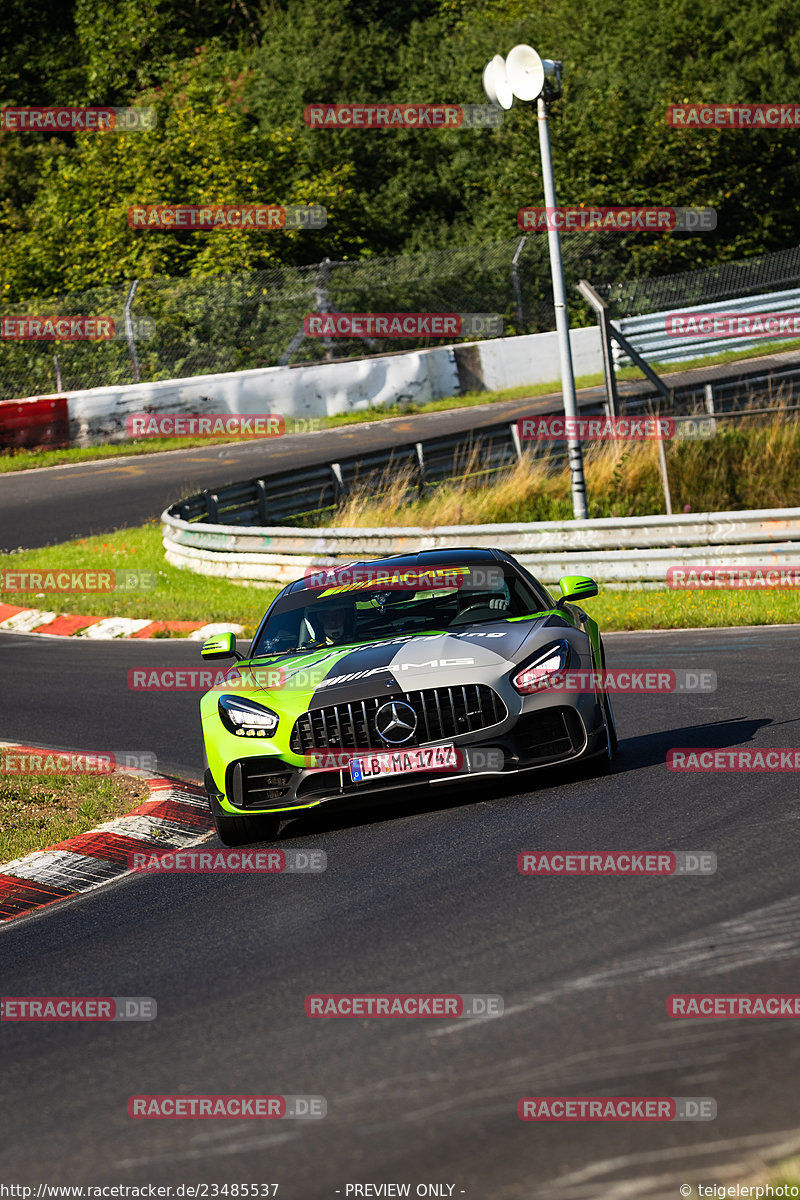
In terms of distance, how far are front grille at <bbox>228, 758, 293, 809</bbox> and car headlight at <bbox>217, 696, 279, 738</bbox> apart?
0.48ft

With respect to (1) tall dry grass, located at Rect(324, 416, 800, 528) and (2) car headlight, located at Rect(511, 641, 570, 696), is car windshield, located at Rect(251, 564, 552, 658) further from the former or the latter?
(1) tall dry grass, located at Rect(324, 416, 800, 528)

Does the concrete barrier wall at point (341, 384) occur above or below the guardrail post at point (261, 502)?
above

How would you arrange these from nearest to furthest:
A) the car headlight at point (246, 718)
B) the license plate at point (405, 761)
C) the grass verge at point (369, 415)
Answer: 1. the license plate at point (405, 761)
2. the car headlight at point (246, 718)
3. the grass verge at point (369, 415)

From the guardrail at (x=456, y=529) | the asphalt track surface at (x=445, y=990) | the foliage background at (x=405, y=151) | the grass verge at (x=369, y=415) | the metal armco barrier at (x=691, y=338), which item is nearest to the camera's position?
the asphalt track surface at (x=445, y=990)

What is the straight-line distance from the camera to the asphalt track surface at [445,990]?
335 cm

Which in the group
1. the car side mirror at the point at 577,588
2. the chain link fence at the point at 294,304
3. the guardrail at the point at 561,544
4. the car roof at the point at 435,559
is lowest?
the guardrail at the point at 561,544

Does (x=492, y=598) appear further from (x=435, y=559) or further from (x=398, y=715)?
(x=398, y=715)

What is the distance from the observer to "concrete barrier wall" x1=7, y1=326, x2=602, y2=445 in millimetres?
29688

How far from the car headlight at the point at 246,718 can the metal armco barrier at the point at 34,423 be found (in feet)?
75.9

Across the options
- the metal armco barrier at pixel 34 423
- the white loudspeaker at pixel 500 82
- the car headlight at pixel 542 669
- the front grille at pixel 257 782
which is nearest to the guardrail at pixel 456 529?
the white loudspeaker at pixel 500 82

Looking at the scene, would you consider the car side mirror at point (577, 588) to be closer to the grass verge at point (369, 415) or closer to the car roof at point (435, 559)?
the car roof at point (435, 559)

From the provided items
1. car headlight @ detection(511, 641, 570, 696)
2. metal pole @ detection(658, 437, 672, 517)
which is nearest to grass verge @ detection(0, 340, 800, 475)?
metal pole @ detection(658, 437, 672, 517)

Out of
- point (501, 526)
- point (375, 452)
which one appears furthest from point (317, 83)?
point (501, 526)

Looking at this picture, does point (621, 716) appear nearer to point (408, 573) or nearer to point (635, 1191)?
point (408, 573)
